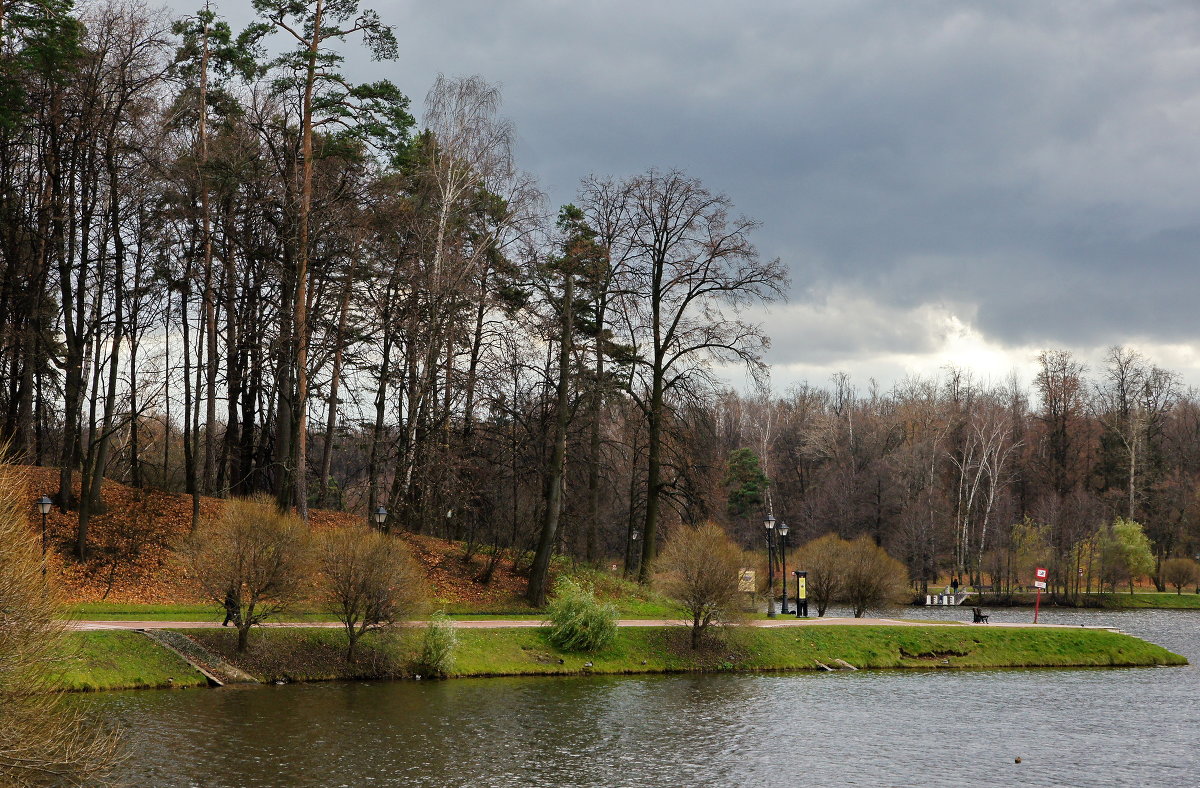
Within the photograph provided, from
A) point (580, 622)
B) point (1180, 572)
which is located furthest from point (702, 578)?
point (1180, 572)

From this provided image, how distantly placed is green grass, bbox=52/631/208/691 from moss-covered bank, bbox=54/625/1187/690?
0.02m

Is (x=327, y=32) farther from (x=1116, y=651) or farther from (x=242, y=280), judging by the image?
(x=1116, y=651)

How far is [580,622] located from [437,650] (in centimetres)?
466

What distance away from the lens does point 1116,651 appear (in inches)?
1451

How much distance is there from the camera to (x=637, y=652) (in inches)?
1198

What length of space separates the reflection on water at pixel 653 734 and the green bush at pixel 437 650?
2.60 feet

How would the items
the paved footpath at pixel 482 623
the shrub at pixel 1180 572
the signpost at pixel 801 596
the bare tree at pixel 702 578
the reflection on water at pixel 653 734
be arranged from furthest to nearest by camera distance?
the shrub at pixel 1180 572
the signpost at pixel 801 596
the bare tree at pixel 702 578
the paved footpath at pixel 482 623
the reflection on water at pixel 653 734

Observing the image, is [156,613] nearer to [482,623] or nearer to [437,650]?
[437,650]

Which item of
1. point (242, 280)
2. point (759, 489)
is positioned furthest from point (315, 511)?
point (759, 489)

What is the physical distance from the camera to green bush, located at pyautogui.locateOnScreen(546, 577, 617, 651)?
2939 centimetres

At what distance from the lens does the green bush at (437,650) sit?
26.4m

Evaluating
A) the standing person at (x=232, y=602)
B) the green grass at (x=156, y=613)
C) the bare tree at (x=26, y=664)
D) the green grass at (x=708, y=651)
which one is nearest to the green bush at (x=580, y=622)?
the green grass at (x=708, y=651)

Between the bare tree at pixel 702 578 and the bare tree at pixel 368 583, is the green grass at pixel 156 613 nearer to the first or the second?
the bare tree at pixel 368 583

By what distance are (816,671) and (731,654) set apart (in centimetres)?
269
